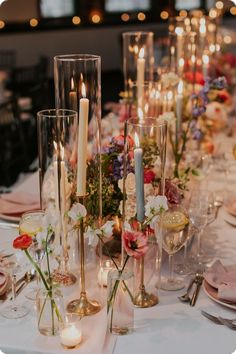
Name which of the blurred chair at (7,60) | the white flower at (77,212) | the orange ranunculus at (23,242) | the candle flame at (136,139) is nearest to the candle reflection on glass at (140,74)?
the candle flame at (136,139)

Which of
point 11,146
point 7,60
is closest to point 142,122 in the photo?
point 11,146

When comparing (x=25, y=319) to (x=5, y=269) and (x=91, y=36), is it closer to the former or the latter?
(x=5, y=269)

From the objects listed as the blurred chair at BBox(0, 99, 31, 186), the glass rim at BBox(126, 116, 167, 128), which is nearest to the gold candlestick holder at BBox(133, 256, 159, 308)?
the glass rim at BBox(126, 116, 167, 128)

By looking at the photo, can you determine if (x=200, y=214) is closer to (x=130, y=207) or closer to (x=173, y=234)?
(x=173, y=234)

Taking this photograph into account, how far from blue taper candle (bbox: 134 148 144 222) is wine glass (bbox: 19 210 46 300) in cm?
22

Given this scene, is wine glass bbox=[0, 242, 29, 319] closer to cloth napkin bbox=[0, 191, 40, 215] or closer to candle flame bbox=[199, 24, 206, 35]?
cloth napkin bbox=[0, 191, 40, 215]

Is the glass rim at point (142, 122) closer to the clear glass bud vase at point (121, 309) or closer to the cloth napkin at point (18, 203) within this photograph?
the clear glass bud vase at point (121, 309)

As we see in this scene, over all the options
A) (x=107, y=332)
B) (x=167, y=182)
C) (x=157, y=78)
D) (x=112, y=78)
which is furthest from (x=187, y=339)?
(x=112, y=78)

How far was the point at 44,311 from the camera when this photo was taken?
1.29m

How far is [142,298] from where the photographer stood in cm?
142

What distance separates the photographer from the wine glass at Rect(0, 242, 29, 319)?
1367mm

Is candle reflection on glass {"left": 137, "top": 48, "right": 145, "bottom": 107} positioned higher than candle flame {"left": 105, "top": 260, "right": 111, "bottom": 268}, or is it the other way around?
candle reflection on glass {"left": 137, "top": 48, "right": 145, "bottom": 107}

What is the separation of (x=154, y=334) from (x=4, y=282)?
41cm

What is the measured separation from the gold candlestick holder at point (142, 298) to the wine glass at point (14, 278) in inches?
10.6
